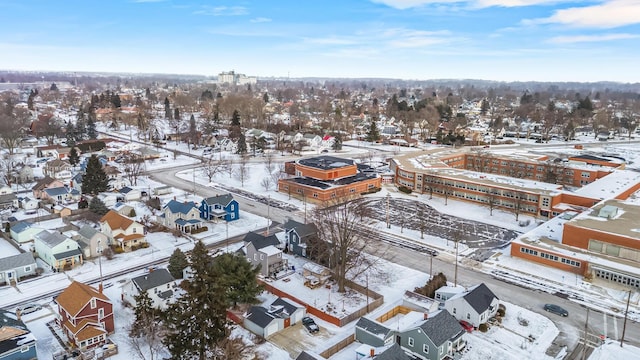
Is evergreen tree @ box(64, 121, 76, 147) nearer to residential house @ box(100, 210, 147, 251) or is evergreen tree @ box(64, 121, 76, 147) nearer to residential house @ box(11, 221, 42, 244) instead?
residential house @ box(11, 221, 42, 244)

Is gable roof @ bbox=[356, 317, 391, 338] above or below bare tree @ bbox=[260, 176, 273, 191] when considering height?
below

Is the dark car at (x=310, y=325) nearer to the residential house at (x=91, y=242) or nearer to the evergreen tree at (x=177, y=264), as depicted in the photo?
the evergreen tree at (x=177, y=264)

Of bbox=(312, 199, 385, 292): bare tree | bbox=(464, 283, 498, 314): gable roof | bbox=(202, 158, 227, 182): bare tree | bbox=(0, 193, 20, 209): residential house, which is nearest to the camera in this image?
bbox=(464, 283, 498, 314): gable roof

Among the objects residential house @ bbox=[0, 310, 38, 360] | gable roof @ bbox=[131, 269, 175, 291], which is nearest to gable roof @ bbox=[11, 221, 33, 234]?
gable roof @ bbox=[131, 269, 175, 291]

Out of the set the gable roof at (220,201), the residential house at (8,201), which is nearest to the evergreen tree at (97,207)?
the gable roof at (220,201)

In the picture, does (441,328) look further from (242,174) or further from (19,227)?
(242,174)

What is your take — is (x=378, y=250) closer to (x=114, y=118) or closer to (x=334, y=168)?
(x=334, y=168)
